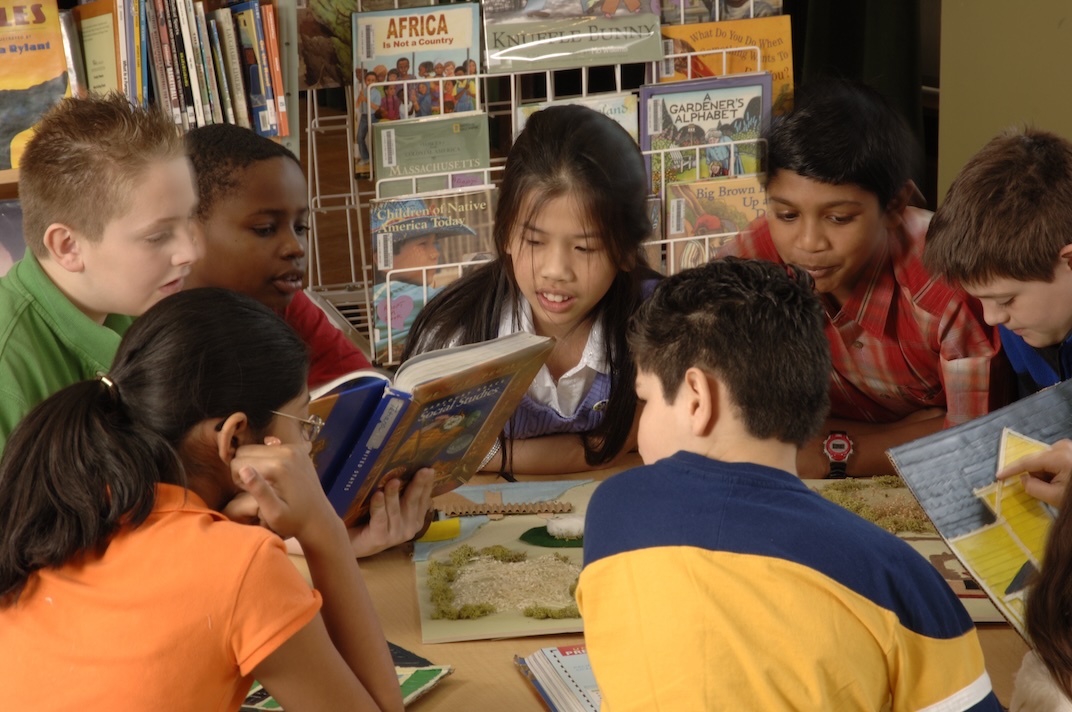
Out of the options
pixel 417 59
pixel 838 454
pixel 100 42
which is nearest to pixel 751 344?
pixel 838 454

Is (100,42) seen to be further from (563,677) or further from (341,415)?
(563,677)

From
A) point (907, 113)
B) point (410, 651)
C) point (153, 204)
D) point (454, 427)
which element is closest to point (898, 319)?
point (454, 427)

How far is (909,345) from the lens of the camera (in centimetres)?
178

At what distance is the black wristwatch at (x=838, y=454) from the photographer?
1.68 m

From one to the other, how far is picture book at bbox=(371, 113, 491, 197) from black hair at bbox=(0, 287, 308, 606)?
119cm

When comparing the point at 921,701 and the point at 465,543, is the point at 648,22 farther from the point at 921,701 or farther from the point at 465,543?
the point at 921,701

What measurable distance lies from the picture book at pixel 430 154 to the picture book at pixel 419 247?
55 mm

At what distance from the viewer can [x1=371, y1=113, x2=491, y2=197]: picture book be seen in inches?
87.8

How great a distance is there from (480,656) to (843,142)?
973mm

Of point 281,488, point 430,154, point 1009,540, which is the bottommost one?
point 1009,540

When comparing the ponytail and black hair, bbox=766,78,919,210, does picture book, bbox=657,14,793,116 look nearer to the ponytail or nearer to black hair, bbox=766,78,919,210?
black hair, bbox=766,78,919,210

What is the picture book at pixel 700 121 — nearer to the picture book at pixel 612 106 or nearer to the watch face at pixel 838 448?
the picture book at pixel 612 106

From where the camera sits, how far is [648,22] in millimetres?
2268

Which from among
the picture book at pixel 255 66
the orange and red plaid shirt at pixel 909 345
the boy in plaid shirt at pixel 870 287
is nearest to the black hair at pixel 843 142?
the boy in plaid shirt at pixel 870 287
